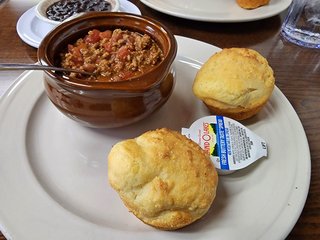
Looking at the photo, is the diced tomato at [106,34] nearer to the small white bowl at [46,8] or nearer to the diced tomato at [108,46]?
the diced tomato at [108,46]

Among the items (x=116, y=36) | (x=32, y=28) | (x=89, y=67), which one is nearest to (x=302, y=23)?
(x=116, y=36)

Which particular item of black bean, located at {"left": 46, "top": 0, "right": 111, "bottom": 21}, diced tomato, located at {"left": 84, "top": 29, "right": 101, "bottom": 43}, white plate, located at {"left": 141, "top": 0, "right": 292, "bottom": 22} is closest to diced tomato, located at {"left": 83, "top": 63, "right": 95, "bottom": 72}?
diced tomato, located at {"left": 84, "top": 29, "right": 101, "bottom": 43}

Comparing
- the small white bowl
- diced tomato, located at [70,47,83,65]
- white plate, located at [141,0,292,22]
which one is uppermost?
diced tomato, located at [70,47,83,65]

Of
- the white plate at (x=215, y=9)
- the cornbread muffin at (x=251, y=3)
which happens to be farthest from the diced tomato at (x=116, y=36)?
the cornbread muffin at (x=251, y=3)

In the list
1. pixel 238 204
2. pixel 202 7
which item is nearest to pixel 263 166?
pixel 238 204

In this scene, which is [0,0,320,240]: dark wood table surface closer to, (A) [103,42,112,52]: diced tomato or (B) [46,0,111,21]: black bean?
(B) [46,0,111,21]: black bean

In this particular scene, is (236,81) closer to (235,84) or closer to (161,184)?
(235,84)

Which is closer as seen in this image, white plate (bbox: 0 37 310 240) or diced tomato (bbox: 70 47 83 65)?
white plate (bbox: 0 37 310 240)
